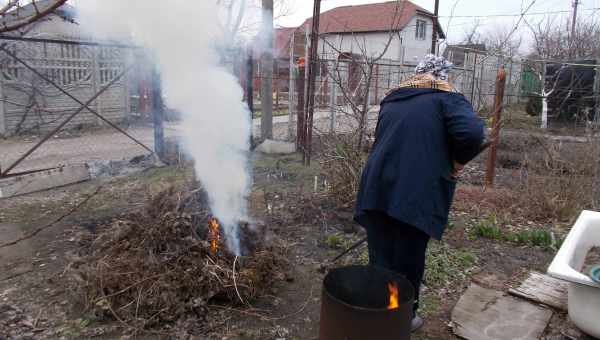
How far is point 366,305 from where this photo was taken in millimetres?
2645

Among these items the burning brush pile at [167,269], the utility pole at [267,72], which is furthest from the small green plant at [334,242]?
the utility pole at [267,72]

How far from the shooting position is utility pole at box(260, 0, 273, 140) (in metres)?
8.87

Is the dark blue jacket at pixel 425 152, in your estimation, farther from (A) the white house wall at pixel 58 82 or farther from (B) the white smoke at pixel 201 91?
(A) the white house wall at pixel 58 82

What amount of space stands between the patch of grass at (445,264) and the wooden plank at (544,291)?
497 mm

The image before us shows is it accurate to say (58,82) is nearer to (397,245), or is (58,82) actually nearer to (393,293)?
(397,245)

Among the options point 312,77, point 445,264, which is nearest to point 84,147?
point 312,77

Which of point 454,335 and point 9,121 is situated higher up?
point 9,121

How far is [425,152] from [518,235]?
2738mm

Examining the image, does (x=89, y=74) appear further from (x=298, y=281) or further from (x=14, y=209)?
(x=298, y=281)

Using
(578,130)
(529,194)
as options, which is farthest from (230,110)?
(578,130)

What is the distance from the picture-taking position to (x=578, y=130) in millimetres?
14164

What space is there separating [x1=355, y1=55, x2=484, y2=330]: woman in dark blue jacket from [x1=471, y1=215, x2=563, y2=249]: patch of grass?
7.47ft

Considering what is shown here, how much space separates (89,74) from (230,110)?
8.17 metres

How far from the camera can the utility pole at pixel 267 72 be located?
29.1ft
